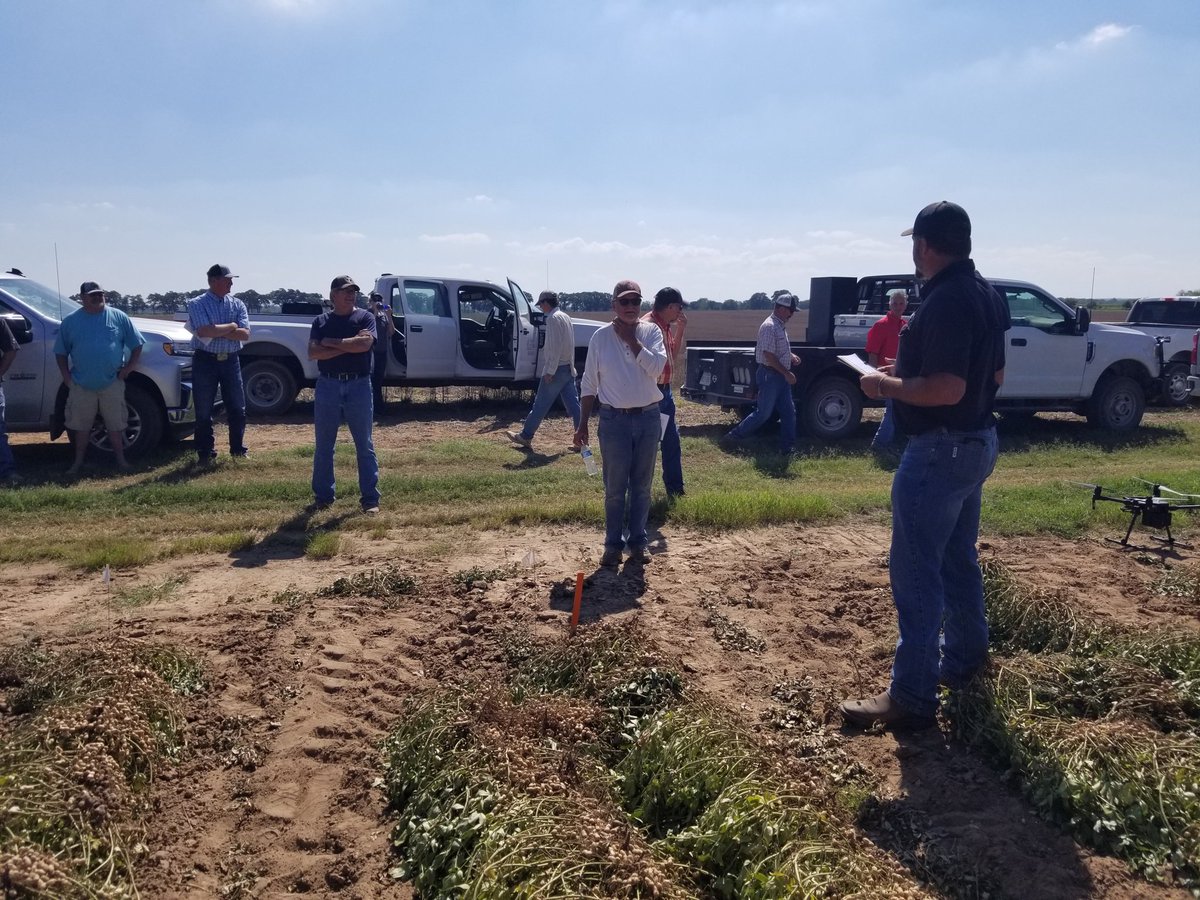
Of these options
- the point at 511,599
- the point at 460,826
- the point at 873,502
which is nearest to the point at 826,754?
the point at 460,826

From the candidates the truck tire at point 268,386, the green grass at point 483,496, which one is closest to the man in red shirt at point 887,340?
the green grass at point 483,496

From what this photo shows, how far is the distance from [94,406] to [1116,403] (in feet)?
41.3

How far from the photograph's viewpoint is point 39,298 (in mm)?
9719

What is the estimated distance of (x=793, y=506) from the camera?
7688 millimetres

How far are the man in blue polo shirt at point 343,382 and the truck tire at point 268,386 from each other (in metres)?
5.91

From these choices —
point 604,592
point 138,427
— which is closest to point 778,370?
point 604,592

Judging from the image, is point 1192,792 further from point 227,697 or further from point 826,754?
point 227,697

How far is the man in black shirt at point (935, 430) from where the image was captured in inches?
145

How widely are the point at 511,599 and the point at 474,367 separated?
29.2ft

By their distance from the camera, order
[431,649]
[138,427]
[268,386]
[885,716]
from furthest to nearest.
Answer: [268,386]
[138,427]
[431,649]
[885,716]

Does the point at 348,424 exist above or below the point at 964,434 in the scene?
below

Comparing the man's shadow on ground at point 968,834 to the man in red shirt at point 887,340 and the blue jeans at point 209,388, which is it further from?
the blue jeans at point 209,388

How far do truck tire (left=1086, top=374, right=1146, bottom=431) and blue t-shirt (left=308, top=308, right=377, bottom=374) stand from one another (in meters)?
10.0

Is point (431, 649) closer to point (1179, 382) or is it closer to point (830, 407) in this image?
point (830, 407)
